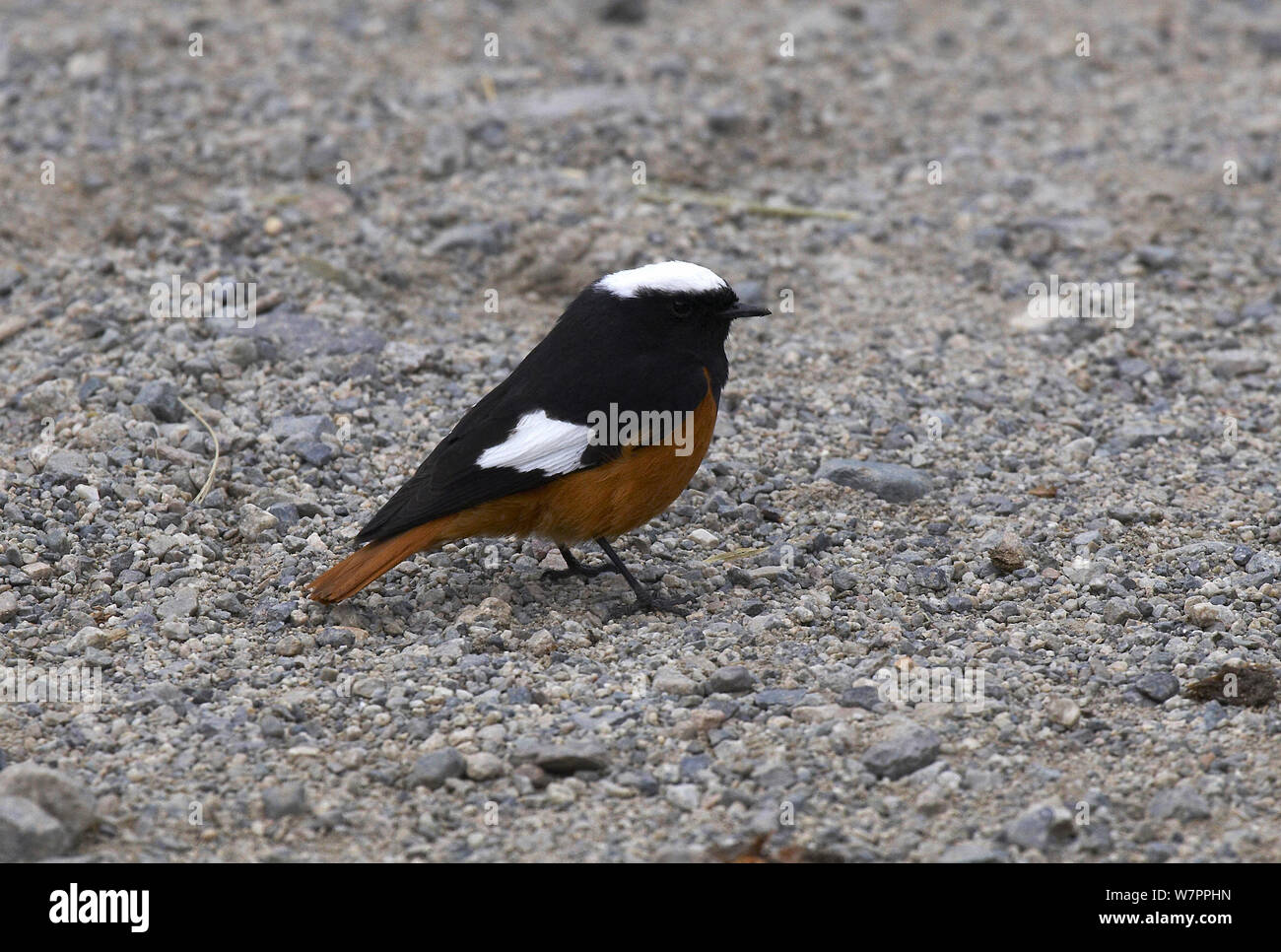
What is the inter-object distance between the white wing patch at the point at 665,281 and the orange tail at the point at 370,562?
1013mm

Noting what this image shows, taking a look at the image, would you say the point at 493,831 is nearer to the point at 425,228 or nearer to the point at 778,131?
the point at 425,228

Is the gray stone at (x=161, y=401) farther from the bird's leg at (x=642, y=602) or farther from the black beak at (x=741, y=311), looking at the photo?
the black beak at (x=741, y=311)

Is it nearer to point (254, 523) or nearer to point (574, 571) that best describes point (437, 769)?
point (574, 571)

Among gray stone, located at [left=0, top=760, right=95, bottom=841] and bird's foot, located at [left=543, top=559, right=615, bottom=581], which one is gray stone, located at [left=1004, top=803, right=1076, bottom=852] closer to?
bird's foot, located at [left=543, top=559, right=615, bottom=581]

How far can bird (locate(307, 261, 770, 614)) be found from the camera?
4.57 metres

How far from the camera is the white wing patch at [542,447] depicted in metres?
4.62

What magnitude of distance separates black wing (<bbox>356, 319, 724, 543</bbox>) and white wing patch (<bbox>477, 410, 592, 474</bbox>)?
0.06ft

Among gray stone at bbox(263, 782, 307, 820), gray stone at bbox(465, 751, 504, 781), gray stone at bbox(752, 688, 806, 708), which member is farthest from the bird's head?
gray stone at bbox(263, 782, 307, 820)

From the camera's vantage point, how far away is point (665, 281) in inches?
196

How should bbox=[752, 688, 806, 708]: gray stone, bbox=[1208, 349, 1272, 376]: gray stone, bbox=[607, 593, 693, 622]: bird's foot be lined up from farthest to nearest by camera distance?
bbox=[1208, 349, 1272, 376]: gray stone < bbox=[607, 593, 693, 622]: bird's foot < bbox=[752, 688, 806, 708]: gray stone

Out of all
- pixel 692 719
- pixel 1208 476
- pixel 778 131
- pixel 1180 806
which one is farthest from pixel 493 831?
pixel 778 131

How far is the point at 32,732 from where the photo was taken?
12.9 feet

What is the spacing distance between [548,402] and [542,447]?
0.17 meters

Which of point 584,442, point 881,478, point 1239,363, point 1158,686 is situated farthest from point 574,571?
point 1239,363
